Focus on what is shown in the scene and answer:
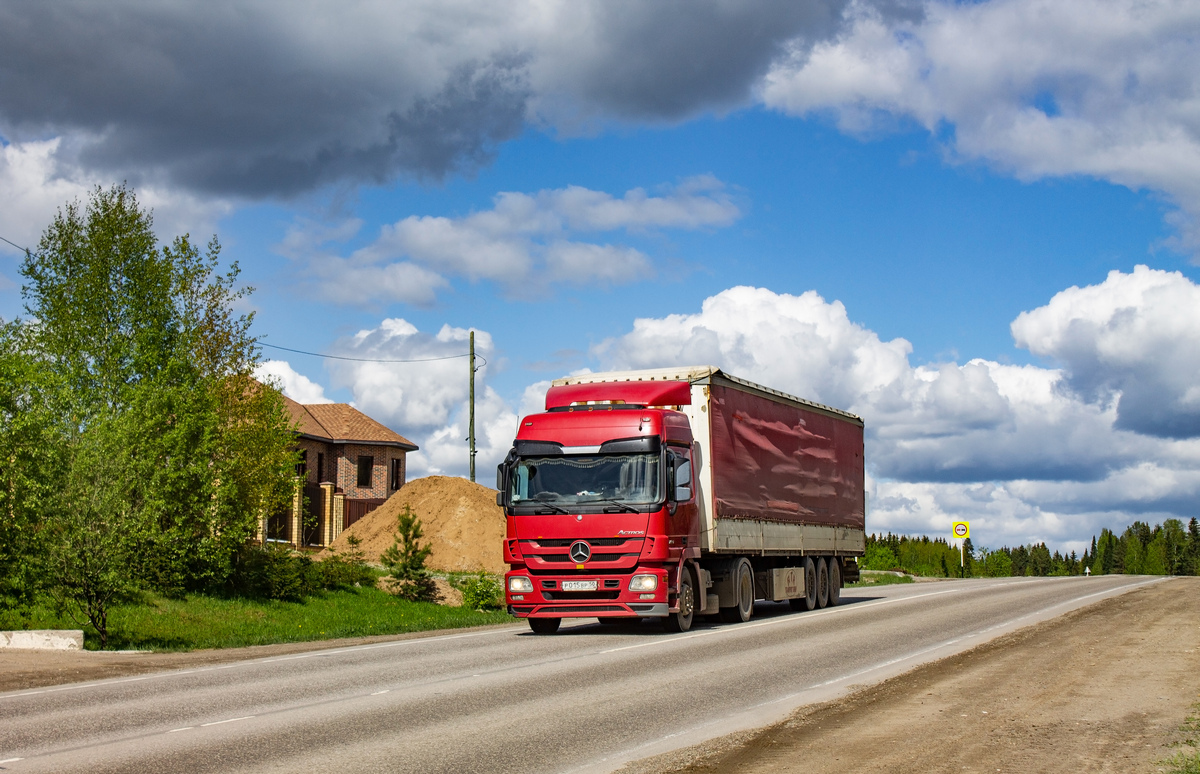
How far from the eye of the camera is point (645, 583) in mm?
17641

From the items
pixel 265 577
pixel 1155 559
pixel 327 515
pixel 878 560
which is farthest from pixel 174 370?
pixel 1155 559

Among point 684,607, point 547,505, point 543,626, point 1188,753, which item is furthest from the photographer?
point 543,626

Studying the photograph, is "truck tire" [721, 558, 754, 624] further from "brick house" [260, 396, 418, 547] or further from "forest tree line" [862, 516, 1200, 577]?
"forest tree line" [862, 516, 1200, 577]

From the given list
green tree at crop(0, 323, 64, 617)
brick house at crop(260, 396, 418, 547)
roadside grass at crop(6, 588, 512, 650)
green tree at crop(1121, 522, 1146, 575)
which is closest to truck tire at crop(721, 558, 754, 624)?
roadside grass at crop(6, 588, 512, 650)

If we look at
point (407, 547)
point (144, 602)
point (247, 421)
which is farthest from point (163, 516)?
point (407, 547)

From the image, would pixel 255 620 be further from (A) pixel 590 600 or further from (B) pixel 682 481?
(B) pixel 682 481

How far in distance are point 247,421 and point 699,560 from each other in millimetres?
16092

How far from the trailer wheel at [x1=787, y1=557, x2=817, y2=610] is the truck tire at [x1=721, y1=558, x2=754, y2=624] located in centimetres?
359

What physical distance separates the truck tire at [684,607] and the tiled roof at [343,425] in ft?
145

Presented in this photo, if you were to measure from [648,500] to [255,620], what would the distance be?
1382 centimetres

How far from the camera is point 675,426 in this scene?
18.8 metres

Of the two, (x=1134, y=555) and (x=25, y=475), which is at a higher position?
(x=25, y=475)

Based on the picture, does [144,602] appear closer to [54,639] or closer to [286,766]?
[54,639]

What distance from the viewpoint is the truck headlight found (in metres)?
17.6
